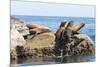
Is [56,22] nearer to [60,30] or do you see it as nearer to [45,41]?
[60,30]

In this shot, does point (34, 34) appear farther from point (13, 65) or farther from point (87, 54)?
point (87, 54)

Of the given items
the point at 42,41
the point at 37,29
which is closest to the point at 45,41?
the point at 42,41

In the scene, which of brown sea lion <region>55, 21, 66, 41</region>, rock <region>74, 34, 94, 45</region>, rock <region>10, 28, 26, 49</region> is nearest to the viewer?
rock <region>10, 28, 26, 49</region>

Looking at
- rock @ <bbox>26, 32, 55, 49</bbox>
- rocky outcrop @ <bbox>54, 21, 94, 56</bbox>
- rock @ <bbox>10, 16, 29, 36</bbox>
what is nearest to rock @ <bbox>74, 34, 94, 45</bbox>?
rocky outcrop @ <bbox>54, 21, 94, 56</bbox>

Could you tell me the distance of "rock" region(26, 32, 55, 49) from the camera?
8.05 feet

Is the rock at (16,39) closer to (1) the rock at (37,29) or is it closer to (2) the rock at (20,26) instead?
(2) the rock at (20,26)

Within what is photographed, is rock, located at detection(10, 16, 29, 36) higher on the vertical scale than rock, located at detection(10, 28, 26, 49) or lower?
higher

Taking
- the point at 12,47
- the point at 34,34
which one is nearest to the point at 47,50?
the point at 34,34

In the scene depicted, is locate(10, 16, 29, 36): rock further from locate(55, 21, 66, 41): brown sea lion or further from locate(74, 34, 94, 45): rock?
locate(74, 34, 94, 45): rock

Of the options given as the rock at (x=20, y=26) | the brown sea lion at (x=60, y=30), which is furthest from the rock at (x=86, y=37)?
the rock at (x=20, y=26)

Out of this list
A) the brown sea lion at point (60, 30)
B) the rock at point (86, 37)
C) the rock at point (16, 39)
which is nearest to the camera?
the rock at point (16, 39)

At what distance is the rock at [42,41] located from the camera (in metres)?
2.46

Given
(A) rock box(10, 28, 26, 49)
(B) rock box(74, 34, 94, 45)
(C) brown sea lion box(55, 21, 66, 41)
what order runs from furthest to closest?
1. (B) rock box(74, 34, 94, 45)
2. (C) brown sea lion box(55, 21, 66, 41)
3. (A) rock box(10, 28, 26, 49)

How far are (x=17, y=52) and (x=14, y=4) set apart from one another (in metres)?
0.51
